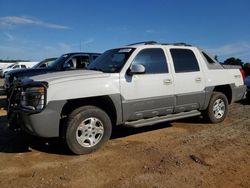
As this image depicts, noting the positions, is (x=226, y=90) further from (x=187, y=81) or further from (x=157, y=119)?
(x=157, y=119)

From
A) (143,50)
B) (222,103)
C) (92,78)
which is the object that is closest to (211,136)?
(222,103)

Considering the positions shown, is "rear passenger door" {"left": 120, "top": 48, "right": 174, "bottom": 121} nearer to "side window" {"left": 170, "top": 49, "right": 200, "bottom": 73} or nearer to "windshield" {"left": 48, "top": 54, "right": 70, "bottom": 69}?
"side window" {"left": 170, "top": 49, "right": 200, "bottom": 73}

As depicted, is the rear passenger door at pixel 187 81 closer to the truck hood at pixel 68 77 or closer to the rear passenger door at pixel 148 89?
the rear passenger door at pixel 148 89

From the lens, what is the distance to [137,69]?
5.72 m

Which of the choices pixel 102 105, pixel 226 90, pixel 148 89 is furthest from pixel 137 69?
pixel 226 90

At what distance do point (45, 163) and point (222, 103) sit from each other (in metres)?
4.70

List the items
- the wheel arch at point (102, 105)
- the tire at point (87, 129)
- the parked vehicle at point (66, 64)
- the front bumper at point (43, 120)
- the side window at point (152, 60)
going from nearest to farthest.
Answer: the front bumper at point (43, 120) → the tire at point (87, 129) → the wheel arch at point (102, 105) → the side window at point (152, 60) → the parked vehicle at point (66, 64)

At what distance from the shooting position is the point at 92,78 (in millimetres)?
5402

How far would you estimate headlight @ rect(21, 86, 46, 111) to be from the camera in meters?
4.89

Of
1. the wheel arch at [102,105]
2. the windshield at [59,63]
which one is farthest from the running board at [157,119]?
the windshield at [59,63]

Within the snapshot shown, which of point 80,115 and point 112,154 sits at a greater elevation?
point 80,115

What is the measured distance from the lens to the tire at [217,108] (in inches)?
→ 293

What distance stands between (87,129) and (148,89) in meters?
1.47

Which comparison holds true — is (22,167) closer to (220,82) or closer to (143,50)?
(143,50)
